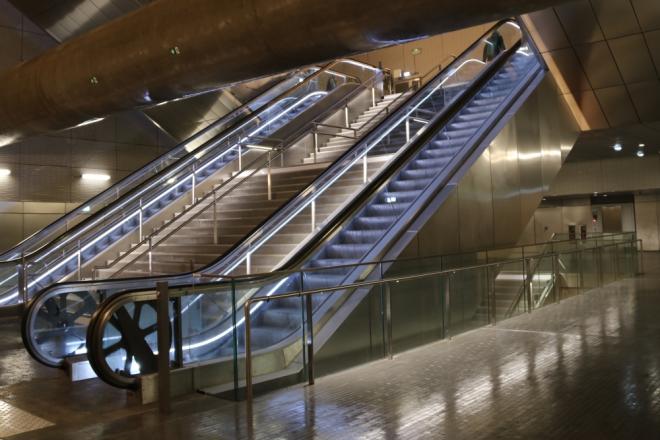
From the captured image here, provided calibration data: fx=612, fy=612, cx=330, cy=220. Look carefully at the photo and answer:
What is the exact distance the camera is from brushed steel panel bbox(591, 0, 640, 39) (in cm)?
1267

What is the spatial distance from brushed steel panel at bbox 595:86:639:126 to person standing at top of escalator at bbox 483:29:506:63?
300cm

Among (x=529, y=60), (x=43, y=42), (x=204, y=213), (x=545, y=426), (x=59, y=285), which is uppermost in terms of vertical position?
(x=43, y=42)

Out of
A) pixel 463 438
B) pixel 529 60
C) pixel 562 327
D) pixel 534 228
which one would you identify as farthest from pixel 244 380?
pixel 534 228

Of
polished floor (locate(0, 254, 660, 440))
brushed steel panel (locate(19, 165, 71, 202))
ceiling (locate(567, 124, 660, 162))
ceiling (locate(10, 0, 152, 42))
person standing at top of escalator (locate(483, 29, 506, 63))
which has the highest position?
ceiling (locate(10, 0, 152, 42))

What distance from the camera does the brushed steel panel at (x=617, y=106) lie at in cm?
1519

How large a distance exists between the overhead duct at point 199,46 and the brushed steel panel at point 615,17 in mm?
9310

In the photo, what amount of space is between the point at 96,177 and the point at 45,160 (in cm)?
127

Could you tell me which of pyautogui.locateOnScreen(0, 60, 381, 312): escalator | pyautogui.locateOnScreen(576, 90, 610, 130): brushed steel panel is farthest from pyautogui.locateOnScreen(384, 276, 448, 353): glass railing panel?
pyautogui.locateOnScreen(576, 90, 610, 130): brushed steel panel

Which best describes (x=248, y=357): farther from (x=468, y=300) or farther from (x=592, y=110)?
(x=592, y=110)

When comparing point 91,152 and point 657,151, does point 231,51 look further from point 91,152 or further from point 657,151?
point 657,151

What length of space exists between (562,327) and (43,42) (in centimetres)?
1373

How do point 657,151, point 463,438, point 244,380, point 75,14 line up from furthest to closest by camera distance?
point 657,151
point 75,14
point 244,380
point 463,438

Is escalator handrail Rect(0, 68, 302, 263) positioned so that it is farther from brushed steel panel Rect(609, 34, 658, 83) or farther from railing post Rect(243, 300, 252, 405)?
brushed steel panel Rect(609, 34, 658, 83)

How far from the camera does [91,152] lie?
1548cm
